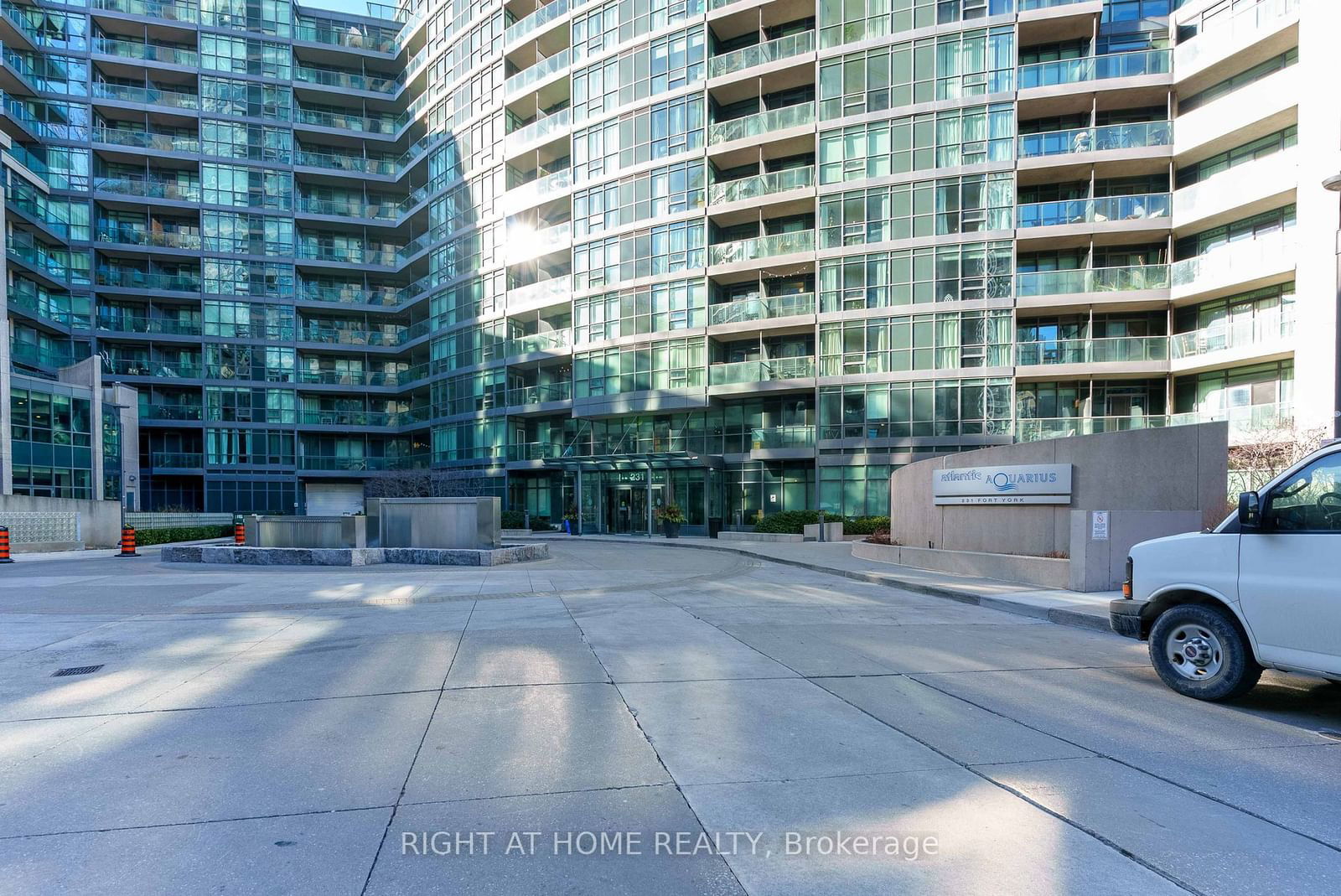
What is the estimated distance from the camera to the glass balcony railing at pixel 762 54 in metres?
33.4

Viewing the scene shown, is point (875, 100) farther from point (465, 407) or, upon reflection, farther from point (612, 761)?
point (612, 761)

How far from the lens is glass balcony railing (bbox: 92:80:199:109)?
50.7 meters

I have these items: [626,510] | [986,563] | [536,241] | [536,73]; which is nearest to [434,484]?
[626,510]

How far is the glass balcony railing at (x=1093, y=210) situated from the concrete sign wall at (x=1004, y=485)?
17899 mm

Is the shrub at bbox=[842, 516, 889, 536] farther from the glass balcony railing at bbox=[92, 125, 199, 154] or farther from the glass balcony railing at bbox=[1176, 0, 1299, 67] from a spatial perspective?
the glass balcony railing at bbox=[92, 125, 199, 154]

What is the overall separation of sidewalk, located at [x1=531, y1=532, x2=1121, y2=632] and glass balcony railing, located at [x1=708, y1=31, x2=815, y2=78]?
23697 millimetres

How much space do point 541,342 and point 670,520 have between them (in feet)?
45.3

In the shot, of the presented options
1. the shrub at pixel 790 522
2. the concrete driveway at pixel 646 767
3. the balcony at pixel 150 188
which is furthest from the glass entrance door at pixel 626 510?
the balcony at pixel 150 188

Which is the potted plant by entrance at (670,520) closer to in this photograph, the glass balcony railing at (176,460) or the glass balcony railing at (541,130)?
the glass balcony railing at (541,130)

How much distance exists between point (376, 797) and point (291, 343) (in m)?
55.8

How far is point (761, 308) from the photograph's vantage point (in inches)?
1329

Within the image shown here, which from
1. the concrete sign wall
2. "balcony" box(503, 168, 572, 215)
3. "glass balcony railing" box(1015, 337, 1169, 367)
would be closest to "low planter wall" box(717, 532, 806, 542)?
the concrete sign wall

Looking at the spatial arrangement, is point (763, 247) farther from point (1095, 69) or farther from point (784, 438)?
point (1095, 69)

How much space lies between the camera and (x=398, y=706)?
601 cm
